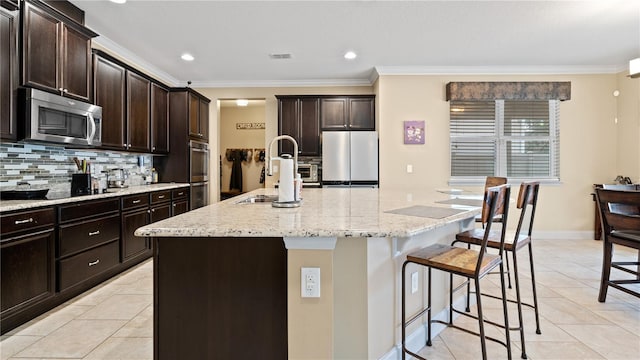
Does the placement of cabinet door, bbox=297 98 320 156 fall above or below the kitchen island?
above

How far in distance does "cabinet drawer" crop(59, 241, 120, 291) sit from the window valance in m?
4.73

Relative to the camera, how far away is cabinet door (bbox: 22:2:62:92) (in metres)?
2.43

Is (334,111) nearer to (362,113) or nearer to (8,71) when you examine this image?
(362,113)

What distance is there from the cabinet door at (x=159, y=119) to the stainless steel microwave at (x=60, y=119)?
1.08 m

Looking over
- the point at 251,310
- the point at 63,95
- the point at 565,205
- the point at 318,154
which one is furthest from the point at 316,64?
the point at 565,205

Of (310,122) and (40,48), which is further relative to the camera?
(310,122)

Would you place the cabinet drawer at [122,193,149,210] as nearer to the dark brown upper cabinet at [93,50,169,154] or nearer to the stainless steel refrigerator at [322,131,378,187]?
the dark brown upper cabinet at [93,50,169,154]

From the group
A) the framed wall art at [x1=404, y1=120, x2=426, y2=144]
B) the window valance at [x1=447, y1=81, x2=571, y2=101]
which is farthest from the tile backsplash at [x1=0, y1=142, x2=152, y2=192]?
the window valance at [x1=447, y1=81, x2=571, y2=101]

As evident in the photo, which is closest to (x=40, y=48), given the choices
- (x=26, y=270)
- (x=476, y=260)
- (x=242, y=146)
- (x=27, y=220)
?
(x=27, y=220)

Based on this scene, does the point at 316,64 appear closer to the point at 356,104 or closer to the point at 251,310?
the point at 356,104

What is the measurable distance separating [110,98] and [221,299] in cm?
312

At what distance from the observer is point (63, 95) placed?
2.77 meters

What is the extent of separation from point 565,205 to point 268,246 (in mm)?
5279

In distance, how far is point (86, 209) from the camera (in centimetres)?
278
